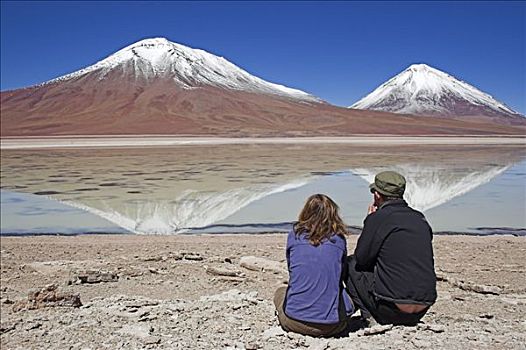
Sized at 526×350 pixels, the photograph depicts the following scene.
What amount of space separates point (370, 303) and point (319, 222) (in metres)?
0.62

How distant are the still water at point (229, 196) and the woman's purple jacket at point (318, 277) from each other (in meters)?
5.58

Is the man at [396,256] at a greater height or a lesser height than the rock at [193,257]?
greater

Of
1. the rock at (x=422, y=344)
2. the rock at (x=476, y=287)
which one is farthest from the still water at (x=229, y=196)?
the rock at (x=422, y=344)

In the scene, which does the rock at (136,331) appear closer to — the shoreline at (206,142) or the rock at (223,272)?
the rock at (223,272)

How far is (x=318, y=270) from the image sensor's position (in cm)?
374

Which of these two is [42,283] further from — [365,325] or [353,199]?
[353,199]

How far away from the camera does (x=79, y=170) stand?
763 inches

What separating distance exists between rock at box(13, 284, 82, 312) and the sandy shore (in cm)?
1

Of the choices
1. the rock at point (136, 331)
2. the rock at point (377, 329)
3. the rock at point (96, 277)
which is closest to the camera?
the rock at point (377, 329)

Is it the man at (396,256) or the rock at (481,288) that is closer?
the man at (396,256)

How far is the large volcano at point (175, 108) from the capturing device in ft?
244

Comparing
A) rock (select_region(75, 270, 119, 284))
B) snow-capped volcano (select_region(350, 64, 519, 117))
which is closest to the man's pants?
rock (select_region(75, 270, 119, 284))

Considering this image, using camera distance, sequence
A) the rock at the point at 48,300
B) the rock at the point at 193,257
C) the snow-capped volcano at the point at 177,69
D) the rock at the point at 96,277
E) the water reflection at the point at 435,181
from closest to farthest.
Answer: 1. the rock at the point at 48,300
2. the rock at the point at 96,277
3. the rock at the point at 193,257
4. the water reflection at the point at 435,181
5. the snow-capped volcano at the point at 177,69

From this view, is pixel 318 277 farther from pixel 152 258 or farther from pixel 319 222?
pixel 152 258
